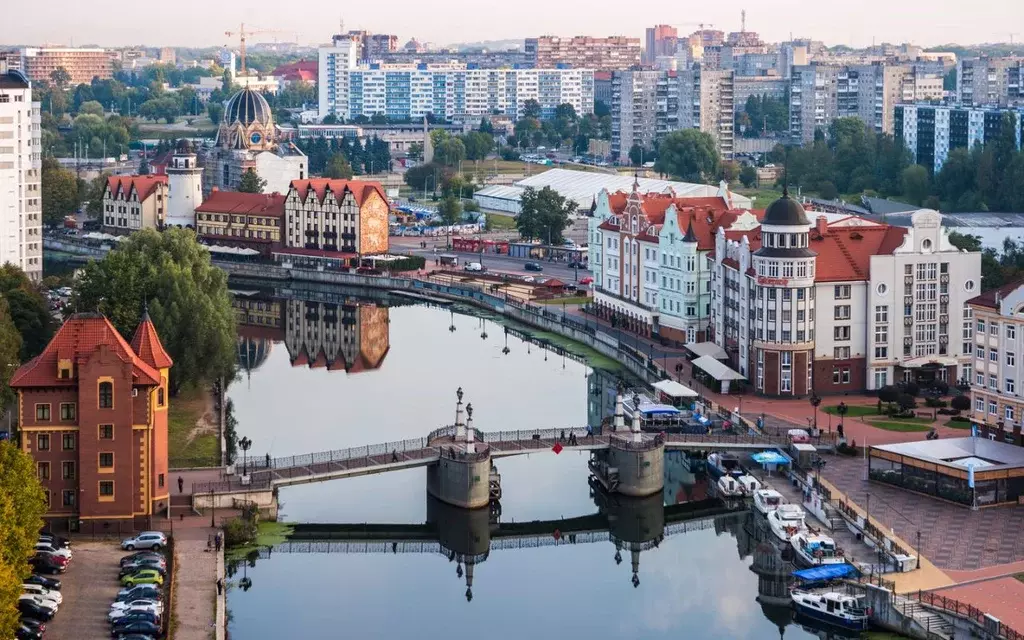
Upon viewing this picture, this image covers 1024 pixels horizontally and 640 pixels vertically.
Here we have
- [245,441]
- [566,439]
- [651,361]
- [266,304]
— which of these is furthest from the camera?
[266,304]

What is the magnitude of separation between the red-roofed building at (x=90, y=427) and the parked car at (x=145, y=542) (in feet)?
4.27

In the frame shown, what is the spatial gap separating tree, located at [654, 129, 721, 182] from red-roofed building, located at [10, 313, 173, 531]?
8667 cm

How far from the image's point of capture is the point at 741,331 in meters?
53.5

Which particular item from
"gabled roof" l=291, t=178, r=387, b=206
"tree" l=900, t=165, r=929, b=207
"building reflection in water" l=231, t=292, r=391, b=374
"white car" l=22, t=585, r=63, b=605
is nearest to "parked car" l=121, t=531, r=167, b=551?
"white car" l=22, t=585, r=63, b=605

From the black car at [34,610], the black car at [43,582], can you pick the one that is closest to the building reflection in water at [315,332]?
the black car at [43,582]

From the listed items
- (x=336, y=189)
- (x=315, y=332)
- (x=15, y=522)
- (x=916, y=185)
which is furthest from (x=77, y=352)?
(x=916, y=185)

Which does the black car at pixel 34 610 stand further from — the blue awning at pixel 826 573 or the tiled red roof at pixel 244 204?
the tiled red roof at pixel 244 204

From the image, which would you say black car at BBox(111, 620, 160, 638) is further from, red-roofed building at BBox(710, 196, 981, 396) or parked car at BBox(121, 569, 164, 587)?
red-roofed building at BBox(710, 196, 981, 396)

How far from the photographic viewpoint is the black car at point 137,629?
30.6 m

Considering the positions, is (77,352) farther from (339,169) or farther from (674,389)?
(339,169)

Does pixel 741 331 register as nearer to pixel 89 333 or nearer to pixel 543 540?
pixel 543 540

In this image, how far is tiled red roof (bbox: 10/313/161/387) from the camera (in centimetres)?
3697

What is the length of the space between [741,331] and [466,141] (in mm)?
85288

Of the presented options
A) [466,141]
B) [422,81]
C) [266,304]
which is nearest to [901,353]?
[266,304]
